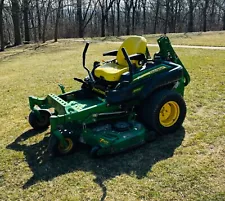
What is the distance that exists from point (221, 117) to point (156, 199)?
2487 millimetres

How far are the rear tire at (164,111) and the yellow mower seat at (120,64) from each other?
1.80 ft

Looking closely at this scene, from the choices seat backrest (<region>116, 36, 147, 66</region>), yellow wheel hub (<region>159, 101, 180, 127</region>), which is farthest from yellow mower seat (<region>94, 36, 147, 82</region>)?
yellow wheel hub (<region>159, 101, 180, 127</region>)

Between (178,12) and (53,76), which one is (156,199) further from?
(178,12)

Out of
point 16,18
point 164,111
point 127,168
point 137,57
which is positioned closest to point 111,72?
point 137,57

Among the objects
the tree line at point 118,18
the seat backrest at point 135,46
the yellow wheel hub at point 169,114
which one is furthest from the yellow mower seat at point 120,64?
the tree line at point 118,18

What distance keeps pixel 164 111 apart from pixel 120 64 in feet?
3.27

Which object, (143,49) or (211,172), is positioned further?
(143,49)

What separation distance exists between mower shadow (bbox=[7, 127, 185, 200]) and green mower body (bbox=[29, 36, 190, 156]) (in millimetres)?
116

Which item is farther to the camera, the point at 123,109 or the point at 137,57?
the point at 137,57

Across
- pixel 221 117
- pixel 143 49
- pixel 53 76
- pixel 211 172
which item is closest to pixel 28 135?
pixel 143 49

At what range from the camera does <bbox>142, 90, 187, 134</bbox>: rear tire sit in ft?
12.6

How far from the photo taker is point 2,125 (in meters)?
4.88

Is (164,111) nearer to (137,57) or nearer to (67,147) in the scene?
(137,57)

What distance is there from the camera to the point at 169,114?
416 cm
